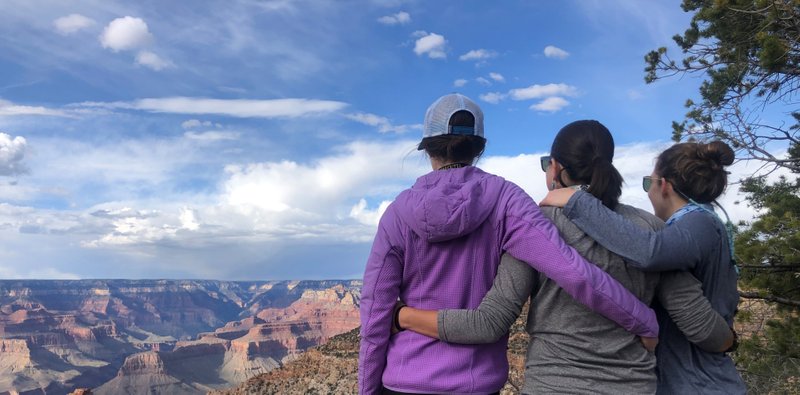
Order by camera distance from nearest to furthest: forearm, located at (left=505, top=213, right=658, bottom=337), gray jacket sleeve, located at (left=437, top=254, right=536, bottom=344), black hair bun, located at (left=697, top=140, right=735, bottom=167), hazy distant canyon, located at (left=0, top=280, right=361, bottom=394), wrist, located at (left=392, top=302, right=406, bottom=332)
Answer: forearm, located at (left=505, top=213, right=658, bottom=337), gray jacket sleeve, located at (left=437, top=254, right=536, bottom=344), wrist, located at (left=392, top=302, right=406, bottom=332), black hair bun, located at (left=697, top=140, right=735, bottom=167), hazy distant canyon, located at (left=0, top=280, right=361, bottom=394)

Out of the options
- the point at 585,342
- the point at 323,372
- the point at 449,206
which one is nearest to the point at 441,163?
the point at 449,206

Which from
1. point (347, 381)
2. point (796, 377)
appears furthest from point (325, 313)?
point (796, 377)

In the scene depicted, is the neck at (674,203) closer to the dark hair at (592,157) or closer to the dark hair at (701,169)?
the dark hair at (701,169)

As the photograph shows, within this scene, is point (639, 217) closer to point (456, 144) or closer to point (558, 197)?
point (558, 197)

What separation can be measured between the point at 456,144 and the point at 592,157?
0.52 metres

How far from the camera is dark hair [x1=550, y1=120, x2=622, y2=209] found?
2324 millimetres

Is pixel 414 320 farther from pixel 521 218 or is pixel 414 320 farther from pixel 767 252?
pixel 767 252

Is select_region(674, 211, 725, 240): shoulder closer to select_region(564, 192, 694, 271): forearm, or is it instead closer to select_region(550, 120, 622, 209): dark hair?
select_region(564, 192, 694, 271): forearm

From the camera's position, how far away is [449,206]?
2.18 metres

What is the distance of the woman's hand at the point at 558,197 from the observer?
7.45ft

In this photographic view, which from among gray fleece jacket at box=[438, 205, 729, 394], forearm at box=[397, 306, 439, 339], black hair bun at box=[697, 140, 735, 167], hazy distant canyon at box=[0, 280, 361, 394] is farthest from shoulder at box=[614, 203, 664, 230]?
hazy distant canyon at box=[0, 280, 361, 394]

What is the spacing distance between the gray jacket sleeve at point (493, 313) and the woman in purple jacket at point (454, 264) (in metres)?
0.06

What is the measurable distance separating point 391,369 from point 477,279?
48 centimetres

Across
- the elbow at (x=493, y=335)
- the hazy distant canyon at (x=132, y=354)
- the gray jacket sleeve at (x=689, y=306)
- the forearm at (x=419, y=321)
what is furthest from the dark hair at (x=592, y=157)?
the hazy distant canyon at (x=132, y=354)
